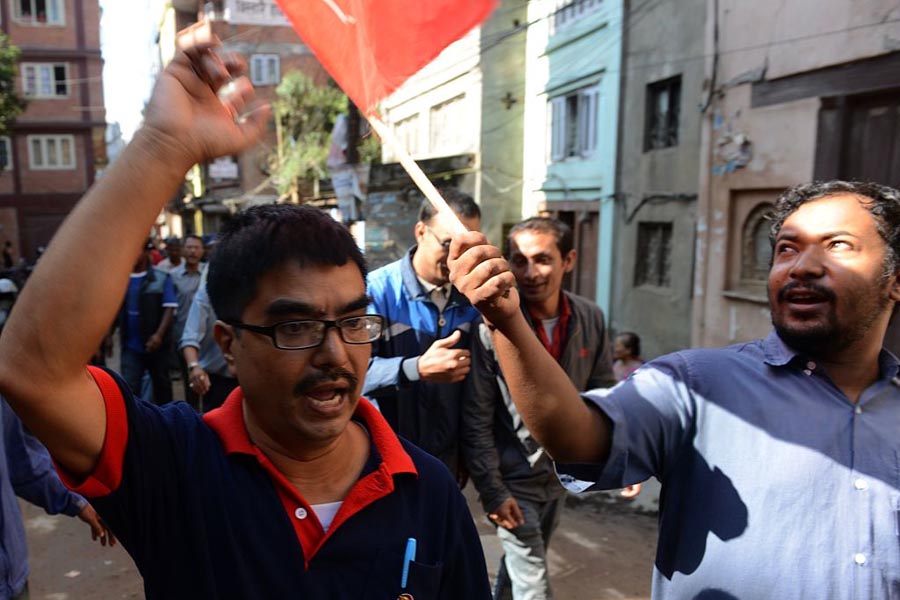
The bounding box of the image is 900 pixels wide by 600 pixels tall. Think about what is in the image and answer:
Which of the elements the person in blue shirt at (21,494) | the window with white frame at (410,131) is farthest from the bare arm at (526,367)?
the window with white frame at (410,131)

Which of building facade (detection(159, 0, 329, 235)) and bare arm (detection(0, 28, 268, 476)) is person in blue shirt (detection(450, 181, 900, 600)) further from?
building facade (detection(159, 0, 329, 235))

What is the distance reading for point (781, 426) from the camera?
5.49 ft

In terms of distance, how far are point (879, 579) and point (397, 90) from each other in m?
1.52

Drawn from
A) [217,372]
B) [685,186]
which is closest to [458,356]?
[217,372]

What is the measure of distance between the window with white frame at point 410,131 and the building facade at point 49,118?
56.1ft

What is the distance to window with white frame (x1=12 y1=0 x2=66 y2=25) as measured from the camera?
30000mm

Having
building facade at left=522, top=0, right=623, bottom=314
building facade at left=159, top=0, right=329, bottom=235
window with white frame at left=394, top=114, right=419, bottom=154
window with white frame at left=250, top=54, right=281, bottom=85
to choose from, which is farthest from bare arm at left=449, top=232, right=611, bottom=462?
window with white frame at left=250, top=54, right=281, bottom=85

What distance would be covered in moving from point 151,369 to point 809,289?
586cm

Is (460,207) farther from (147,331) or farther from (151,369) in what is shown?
(151,369)

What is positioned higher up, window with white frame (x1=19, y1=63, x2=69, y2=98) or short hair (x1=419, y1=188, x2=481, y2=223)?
window with white frame (x1=19, y1=63, x2=69, y2=98)

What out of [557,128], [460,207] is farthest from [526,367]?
[557,128]

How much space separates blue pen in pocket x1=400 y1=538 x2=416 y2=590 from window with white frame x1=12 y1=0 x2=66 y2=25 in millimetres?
35118

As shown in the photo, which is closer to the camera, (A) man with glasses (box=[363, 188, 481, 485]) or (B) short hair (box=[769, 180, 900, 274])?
(B) short hair (box=[769, 180, 900, 274])

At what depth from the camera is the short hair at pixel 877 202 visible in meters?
1.79
